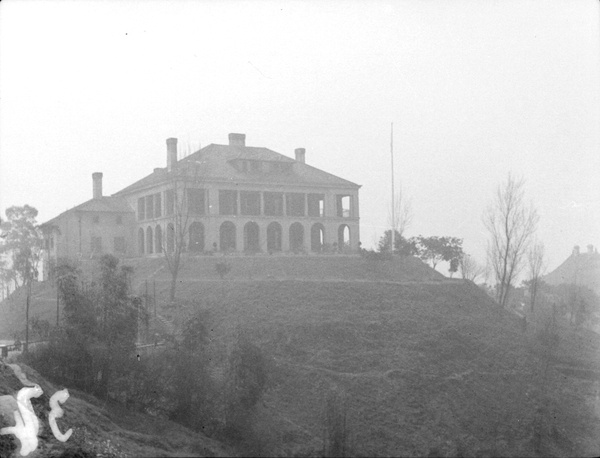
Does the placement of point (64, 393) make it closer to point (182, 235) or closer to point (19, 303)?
point (19, 303)

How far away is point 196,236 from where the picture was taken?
72.4 ft

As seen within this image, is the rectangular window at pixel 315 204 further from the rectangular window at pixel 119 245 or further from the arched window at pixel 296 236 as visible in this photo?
the rectangular window at pixel 119 245

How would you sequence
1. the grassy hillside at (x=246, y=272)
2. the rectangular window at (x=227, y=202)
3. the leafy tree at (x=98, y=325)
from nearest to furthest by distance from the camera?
the leafy tree at (x=98, y=325) → the grassy hillside at (x=246, y=272) → the rectangular window at (x=227, y=202)

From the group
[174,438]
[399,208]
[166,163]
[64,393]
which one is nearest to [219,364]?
[174,438]

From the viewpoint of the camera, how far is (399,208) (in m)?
15.8

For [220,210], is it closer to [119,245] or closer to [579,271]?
[119,245]

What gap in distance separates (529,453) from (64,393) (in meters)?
9.41

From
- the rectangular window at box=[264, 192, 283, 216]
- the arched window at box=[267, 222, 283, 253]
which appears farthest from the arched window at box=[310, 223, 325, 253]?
the rectangular window at box=[264, 192, 283, 216]

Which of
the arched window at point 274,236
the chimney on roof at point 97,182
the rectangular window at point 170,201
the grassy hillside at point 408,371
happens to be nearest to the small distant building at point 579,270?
the grassy hillside at point 408,371

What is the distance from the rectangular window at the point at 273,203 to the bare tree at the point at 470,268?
1061cm

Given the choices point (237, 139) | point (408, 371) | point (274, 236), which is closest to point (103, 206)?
point (237, 139)

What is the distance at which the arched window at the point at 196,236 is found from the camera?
69.1ft

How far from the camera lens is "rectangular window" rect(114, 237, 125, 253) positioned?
53.6 ft

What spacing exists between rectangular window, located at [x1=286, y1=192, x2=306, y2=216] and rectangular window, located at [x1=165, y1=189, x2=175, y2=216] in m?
11.1
